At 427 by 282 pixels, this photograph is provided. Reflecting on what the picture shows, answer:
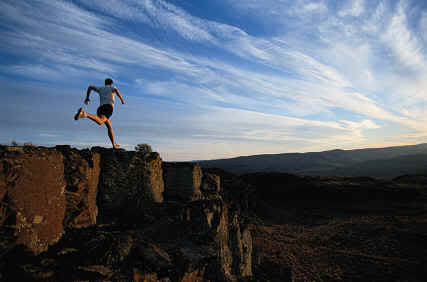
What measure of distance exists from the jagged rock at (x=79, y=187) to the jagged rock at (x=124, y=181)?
1.51 ft

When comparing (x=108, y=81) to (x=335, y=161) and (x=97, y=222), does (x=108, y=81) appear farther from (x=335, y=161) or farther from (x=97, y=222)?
(x=335, y=161)

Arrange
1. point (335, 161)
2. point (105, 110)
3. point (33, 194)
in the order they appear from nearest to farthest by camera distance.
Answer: point (33, 194), point (105, 110), point (335, 161)

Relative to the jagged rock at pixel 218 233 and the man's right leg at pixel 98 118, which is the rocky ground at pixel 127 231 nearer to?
the jagged rock at pixel 218 233

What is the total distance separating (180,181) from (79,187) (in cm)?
430

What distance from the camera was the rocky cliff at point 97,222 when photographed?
2.22 metres

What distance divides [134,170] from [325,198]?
27.4m

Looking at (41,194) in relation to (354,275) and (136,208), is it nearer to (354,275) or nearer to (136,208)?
(136,208)

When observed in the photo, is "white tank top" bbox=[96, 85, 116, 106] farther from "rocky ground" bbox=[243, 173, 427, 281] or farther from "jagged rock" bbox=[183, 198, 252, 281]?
"rocky ground" bbox=[243, 173, 427, 281]

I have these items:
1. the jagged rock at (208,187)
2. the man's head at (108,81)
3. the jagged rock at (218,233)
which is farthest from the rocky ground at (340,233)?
the man's head at (108,81)

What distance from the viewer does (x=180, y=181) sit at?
765 centimetres

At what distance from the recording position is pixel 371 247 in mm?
12617

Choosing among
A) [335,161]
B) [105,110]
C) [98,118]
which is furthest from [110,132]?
[335,161]

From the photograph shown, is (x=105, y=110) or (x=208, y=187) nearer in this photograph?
(x=105, y=110)

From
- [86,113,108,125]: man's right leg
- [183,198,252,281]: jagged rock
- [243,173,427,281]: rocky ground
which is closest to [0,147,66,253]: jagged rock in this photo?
[86,113,108,125]: man's right leg
